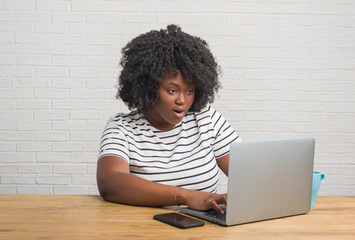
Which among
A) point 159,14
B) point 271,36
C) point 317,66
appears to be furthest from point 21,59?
point 317,66

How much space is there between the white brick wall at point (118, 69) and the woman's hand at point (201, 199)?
171cm

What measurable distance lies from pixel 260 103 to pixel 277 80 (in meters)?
0.20

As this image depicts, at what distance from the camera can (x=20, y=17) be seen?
297cm

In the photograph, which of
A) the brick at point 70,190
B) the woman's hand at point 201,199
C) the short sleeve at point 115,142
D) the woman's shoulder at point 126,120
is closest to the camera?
the woman's hand at point 201,199

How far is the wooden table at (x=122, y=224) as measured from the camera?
1.13m

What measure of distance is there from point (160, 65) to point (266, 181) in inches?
28.0

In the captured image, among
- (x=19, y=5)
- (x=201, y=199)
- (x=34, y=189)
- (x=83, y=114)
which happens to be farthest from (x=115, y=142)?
(x=19, y=5)

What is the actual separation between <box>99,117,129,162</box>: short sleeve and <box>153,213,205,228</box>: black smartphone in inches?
17.2

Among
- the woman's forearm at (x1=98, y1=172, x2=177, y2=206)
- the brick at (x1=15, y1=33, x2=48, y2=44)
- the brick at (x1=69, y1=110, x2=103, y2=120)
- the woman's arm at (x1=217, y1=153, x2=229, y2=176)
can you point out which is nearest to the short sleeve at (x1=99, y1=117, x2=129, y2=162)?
the woman's forearm at (x1=98, y1=172, x2=177, y2=206)

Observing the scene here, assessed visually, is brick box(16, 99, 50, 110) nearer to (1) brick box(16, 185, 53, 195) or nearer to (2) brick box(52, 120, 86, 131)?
(2) brick box(52, 120, 86, 131)

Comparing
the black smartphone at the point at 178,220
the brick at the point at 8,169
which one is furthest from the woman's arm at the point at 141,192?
the brick at the point at 8,169

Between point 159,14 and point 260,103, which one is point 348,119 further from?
point 159,14

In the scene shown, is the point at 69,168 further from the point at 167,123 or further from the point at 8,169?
the point at 167,123

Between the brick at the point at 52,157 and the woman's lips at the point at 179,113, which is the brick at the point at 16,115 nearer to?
the brick at the point at 52,157
